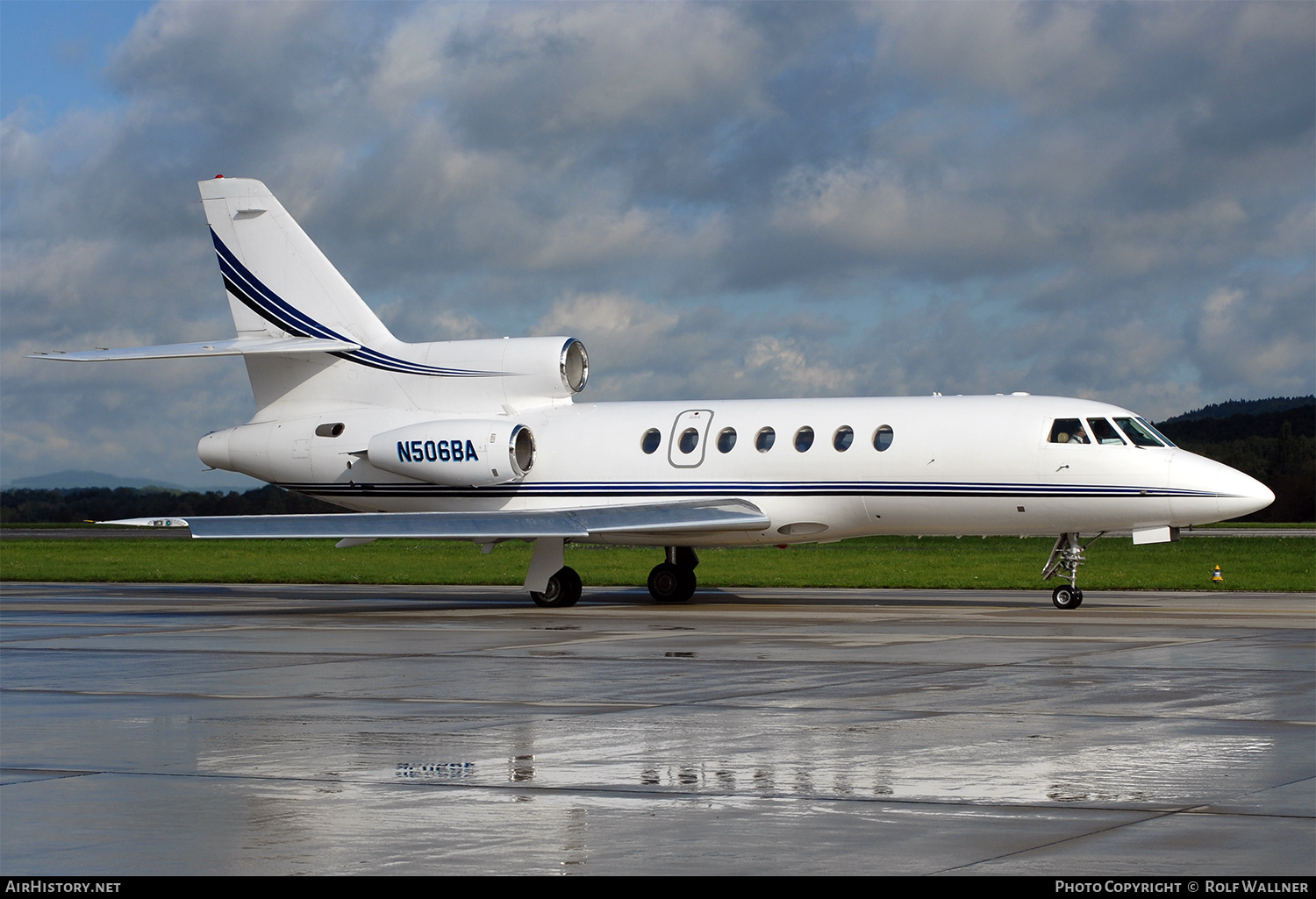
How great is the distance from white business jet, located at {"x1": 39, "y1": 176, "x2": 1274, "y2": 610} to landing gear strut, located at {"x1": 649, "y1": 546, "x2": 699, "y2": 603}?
36 millimetres

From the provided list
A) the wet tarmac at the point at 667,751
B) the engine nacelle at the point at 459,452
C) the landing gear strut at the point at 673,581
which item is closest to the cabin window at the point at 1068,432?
the wet tarmac at the point at 667,751

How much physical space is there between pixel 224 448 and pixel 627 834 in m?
24.6

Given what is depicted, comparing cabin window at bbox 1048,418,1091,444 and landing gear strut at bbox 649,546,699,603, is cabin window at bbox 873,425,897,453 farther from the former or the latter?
landing gear strut at bbox 649,546,699,603

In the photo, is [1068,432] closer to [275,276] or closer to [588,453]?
[588,453]

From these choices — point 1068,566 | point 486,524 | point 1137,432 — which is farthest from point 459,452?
point 1137,432

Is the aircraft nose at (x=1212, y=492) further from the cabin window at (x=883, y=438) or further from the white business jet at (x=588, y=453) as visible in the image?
the cabin window at (x=883, y=438)

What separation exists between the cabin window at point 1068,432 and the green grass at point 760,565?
798 centimetres

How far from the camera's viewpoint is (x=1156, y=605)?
25.8 metres

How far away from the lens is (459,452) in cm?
2831

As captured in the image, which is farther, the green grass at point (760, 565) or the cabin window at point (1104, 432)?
the green grass at point (760, 565)

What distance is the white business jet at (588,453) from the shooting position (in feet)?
80.5

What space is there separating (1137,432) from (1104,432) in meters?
0.53

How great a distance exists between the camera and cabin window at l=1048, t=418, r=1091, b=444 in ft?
80.4
